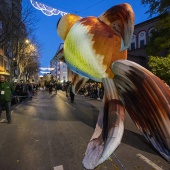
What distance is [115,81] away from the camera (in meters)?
1.93

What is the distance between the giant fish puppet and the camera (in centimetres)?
166

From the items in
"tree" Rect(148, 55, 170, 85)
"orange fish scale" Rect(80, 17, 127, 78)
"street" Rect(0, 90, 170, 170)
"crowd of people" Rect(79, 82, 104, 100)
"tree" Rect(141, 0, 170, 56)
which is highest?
"tree" Rect(141, 0, 170, 56)

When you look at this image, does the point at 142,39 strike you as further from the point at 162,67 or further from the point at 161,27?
the point at 162,67

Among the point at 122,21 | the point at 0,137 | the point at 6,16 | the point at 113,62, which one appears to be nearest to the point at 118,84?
the point at 113,62

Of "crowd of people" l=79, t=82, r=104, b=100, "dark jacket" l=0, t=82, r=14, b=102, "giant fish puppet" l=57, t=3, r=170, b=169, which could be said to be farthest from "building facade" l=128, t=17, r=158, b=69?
"giant fish puppet" l=57, t=3, r=170, b=169

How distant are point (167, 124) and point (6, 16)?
20.7m

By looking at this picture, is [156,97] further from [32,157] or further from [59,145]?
[59,145]

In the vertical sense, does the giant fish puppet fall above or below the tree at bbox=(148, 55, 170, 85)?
below

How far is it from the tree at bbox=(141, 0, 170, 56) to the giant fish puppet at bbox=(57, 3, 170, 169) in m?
Answer: 17.4

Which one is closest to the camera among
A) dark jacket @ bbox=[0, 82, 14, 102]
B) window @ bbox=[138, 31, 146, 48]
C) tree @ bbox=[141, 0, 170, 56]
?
dark jacket @ bbox=[0, 82, 14, 102]

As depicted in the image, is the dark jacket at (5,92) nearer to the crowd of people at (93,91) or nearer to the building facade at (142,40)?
the crowd of people at (93,91)

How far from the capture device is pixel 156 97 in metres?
1.64

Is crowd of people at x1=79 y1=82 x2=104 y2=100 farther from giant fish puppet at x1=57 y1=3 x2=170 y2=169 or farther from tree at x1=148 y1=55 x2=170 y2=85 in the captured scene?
giant fish puppet at x1=57 y1=3 x2=170 y2=169

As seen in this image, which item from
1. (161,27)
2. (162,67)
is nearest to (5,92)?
(162,67)
